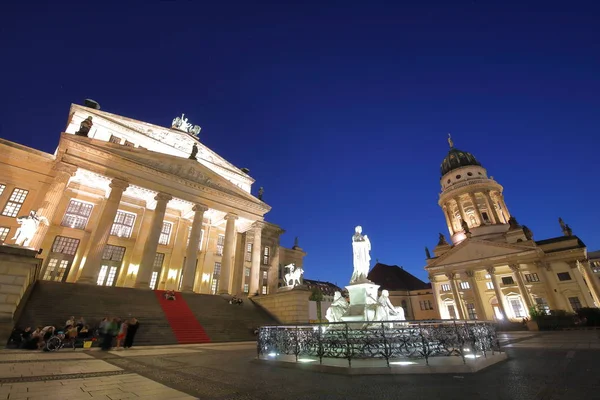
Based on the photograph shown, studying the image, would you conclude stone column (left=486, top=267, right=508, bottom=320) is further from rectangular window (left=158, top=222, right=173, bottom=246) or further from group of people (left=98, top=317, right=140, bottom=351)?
group of people (left=98, top=317, right=140, bottom=351)

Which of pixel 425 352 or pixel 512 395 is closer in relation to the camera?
pixel 512 395

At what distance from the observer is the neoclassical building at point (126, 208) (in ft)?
70.6

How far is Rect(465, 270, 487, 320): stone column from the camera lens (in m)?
41.9

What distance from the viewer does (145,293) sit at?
66.4ft

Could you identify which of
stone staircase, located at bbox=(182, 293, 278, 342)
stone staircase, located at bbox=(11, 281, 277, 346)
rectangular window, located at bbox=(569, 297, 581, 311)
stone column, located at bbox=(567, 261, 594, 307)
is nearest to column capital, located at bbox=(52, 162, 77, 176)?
stone staircase, located at bbox=(11, 281, 277, 346)

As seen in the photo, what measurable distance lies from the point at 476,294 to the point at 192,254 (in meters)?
43.9

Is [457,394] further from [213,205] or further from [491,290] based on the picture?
[491,290]

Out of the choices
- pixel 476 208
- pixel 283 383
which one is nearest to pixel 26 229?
pixel 283 383

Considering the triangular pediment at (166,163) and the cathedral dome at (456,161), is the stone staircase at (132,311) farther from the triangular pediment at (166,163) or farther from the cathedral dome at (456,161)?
the cathedral dome at (456,161)

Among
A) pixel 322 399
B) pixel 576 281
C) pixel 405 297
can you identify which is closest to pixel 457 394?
pixel 322 399

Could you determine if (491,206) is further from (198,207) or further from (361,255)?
(198,207)

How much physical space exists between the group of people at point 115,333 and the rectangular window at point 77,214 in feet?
55.9

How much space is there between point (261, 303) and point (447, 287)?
38.5 metres

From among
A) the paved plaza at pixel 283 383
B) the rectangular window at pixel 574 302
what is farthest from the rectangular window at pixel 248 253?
the rectangular window at pixel 574 302
